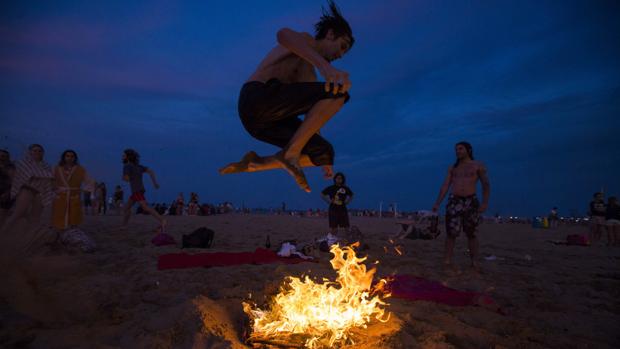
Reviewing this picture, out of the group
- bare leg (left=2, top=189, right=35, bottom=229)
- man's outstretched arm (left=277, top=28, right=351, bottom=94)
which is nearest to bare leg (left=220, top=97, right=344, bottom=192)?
man's outstretched arm (left=277, top=28, right=351, bottom=94)

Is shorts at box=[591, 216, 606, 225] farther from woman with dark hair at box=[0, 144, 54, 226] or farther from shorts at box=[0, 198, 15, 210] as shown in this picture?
shorts at box=[0, 198, 15, 210]

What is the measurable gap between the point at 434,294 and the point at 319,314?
1.69 m

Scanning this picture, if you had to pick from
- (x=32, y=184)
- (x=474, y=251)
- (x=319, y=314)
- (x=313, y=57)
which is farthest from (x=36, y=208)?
(x=474, y=251)

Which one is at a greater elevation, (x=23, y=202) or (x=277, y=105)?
(x=277, y=105)

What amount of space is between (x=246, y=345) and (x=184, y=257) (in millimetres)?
2992

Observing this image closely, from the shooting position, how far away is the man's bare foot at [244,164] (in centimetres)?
292

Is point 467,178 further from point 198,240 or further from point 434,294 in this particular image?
point 198,240

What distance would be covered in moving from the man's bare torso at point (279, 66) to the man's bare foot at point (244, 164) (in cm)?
64

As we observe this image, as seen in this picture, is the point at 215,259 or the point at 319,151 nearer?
the point at 319,151

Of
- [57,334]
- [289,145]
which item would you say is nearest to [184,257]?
[57,334]

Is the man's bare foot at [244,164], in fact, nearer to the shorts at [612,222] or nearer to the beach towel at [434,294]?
the beach towel at [434,294]

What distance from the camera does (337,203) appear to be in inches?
318

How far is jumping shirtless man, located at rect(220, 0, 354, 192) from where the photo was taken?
2.50m

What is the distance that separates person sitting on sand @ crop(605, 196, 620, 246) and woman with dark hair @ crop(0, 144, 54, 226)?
44.5 feet
